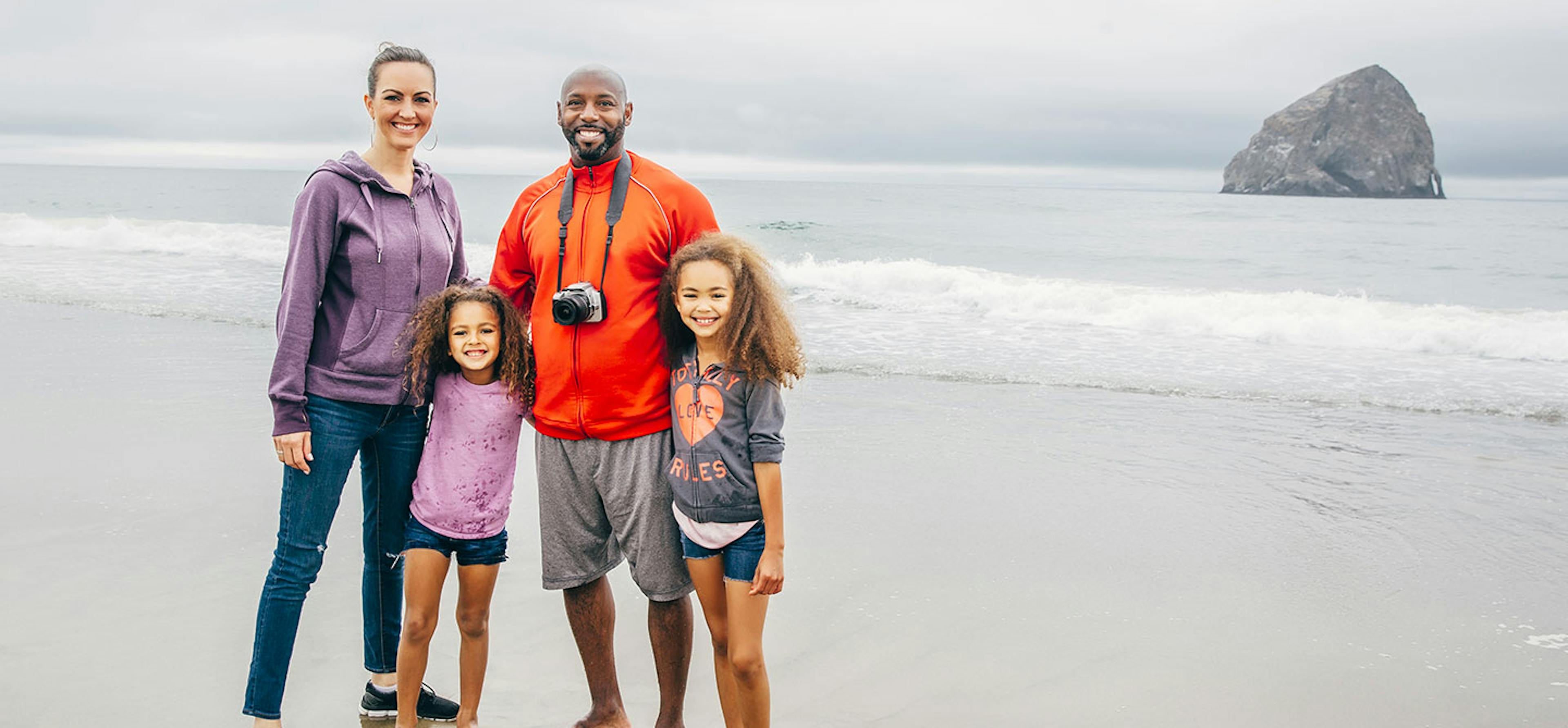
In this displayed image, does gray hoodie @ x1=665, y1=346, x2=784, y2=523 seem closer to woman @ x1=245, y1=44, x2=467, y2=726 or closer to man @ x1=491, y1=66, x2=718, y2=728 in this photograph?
man @ x1=491, y1=66, x2=718, y2=728

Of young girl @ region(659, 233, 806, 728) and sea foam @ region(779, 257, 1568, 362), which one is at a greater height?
young girl @ region(659, 233, 806, 728)

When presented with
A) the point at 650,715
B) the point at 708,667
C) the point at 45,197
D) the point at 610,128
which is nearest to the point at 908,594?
the point at 708,667

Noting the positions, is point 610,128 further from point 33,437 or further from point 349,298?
point 33,437

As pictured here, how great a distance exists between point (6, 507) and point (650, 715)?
10.8ft

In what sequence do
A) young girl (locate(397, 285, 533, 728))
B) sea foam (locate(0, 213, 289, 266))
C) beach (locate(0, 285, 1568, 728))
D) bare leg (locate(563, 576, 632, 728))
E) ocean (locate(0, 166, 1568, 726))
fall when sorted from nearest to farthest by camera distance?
1. young girl (locate(397, 285, 533, 728))
2. bare leg (locate(563, 576, 632, 728))
3. beach (locate(0, 285, 1568, 728))
4. ocean (locate(0, 166, 1568, 726))
5. sea foam (locate(0, 213, 289, 266))

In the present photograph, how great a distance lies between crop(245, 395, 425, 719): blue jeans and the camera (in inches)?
107

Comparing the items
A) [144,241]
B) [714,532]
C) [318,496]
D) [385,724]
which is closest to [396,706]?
[385,724]

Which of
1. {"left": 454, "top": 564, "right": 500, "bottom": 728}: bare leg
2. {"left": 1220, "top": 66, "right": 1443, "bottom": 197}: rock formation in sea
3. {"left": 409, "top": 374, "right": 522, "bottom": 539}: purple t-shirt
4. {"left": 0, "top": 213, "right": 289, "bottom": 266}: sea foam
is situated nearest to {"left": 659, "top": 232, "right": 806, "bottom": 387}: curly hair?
{"left": 409, "top": 374, "right": 522, "bottom": 539}: purple t-shirt

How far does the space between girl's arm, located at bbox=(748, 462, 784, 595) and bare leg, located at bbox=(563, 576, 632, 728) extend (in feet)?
1.96

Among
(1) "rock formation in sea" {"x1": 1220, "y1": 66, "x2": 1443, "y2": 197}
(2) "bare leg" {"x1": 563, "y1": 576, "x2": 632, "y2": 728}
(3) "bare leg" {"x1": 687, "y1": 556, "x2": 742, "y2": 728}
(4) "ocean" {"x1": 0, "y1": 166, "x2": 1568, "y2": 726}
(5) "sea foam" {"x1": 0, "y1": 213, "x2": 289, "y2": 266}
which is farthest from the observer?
(1) "rock formation in sea" {"x1": 1220, "y1": 66, "x2": 1443, "y2": 197}

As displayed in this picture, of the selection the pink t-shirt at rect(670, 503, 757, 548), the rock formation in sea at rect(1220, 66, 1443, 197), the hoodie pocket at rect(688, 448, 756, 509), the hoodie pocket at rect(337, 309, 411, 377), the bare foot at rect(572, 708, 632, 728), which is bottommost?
the bare foot at rect(572, 708, 632, 728)

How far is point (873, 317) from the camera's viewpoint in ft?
41.9

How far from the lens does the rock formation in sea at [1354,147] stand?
75.6 meters

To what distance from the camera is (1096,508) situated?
16.9ft
